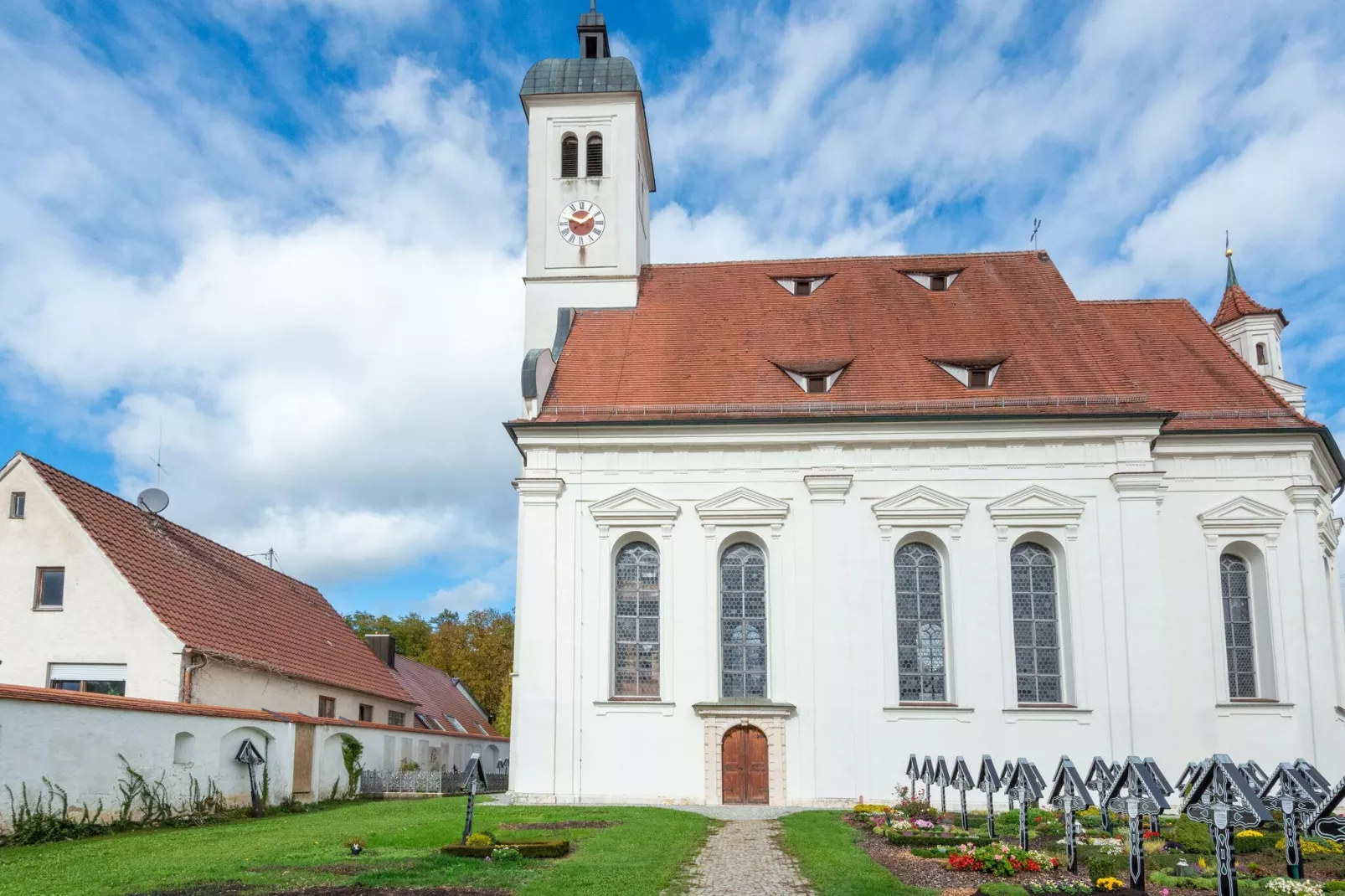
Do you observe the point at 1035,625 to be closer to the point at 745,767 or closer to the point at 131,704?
the point at 745,767

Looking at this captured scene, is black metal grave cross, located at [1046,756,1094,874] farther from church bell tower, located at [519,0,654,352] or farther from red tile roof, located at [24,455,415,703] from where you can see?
church bell tower, located at [519,0,654,352]

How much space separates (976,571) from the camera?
28578 millimetres

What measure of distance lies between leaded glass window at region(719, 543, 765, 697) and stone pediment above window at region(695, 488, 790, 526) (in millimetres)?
982

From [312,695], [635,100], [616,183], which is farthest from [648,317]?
[312,695]

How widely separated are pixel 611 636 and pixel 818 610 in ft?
16.7

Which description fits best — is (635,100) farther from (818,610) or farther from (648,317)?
(818,610)

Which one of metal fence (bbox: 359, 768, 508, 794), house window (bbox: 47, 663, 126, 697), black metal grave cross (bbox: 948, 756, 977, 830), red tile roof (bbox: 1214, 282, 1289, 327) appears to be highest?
red tile roof (bbox: 1214, 282, 1289, 327)

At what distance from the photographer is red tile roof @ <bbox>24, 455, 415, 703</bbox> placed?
1002 inches

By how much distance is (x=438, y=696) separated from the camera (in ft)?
161

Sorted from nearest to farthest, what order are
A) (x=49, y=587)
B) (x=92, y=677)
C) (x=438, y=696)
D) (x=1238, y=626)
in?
(x=92, y=677)
(x=49, y=587)
(x=1238, y=626)
(x=438, y=696)

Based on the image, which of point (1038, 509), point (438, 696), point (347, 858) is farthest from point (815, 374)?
point (438, 696)

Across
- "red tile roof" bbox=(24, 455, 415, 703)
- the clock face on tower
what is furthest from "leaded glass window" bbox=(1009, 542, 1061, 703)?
"red tile roof" bbox=(24, 455, 415, 703)

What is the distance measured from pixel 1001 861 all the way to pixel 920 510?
14.8 m

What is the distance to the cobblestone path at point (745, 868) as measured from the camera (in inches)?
513
